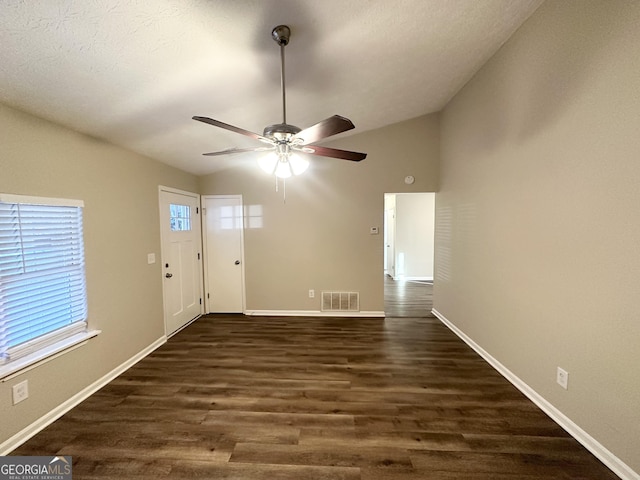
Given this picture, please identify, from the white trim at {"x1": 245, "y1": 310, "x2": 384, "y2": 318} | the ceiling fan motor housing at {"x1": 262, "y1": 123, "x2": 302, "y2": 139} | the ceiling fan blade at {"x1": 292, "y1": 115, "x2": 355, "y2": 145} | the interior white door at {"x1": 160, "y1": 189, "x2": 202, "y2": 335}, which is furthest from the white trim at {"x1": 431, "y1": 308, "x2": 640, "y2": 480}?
the interior white door at {"x1": 160, "y1": 189, "x2": 202, "y2": 335}

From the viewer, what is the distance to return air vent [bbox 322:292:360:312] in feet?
13.6

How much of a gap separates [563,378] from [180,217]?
4448 millimetres

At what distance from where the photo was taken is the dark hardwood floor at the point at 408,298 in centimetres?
431

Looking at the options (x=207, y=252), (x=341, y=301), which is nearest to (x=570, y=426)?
(x=341, y=301)

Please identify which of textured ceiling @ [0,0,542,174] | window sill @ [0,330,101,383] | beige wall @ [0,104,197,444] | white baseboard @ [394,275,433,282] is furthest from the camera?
white baseboard @ [394,275,433,282]

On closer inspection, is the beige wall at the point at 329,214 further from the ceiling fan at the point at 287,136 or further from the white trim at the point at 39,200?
the white trim at the point at 39,200

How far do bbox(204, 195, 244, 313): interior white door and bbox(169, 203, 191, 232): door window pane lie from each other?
0.35 metres

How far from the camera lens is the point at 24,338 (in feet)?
5.94

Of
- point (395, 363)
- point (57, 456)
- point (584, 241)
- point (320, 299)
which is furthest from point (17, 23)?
point (320, 299)

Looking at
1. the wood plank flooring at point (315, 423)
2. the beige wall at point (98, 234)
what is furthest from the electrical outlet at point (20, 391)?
the wood plank flooring at point (315, 423)

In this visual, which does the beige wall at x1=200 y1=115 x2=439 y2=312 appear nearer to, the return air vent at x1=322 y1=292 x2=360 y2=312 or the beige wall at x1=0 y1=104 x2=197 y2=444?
the return air vent at x1=322 y1=292 x2=360 y2=312

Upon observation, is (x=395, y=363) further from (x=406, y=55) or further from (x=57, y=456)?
(x=406, y=55)

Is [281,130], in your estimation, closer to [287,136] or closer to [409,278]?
[287,136]

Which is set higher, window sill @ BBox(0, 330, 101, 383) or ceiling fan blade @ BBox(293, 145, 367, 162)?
ceiling fan blade @ BBox(293, 145, 367, 162)
